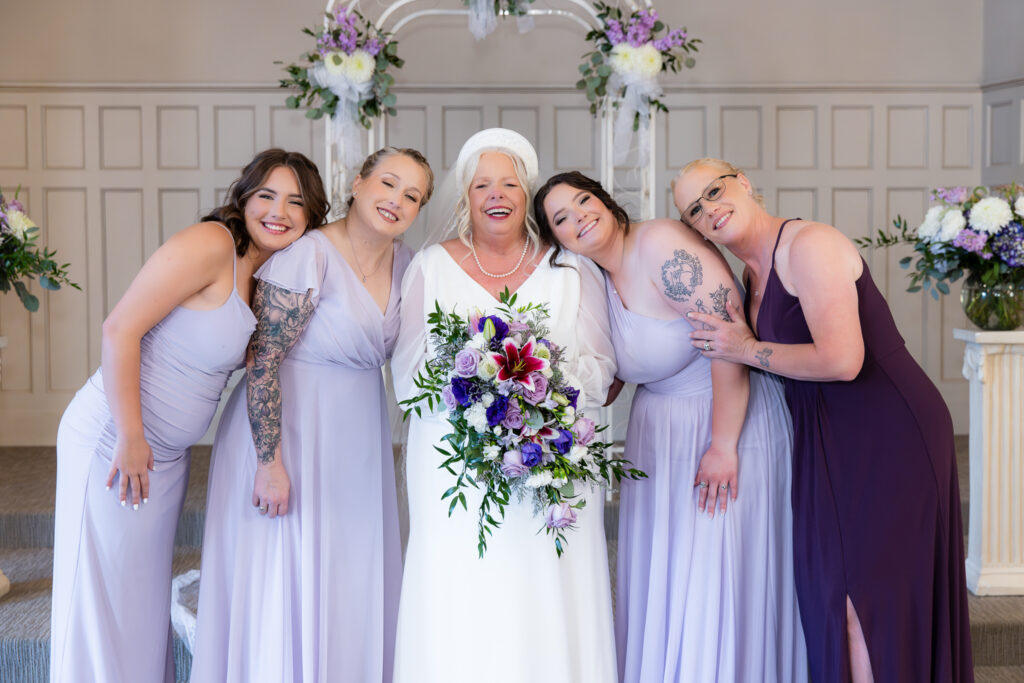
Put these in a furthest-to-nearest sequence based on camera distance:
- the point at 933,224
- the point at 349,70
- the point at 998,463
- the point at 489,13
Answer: the point at 489,13 < the point at 349,70 < the point at 998,463 < the point at 933,224

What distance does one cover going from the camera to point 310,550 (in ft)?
8.70

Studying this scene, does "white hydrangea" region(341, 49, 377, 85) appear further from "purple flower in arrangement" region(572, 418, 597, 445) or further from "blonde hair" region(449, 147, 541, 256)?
"purple flower in arrangement" region(572, 418, 597, 445)

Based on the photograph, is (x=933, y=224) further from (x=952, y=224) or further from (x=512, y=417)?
(x=512, y=417)

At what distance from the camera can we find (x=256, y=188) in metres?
2.63

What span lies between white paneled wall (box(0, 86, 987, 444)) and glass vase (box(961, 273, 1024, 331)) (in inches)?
108

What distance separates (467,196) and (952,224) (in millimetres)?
2078

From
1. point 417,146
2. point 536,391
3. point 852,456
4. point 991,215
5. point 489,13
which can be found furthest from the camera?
point 417,146

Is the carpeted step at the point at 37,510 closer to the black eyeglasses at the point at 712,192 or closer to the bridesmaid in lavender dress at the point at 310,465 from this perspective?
the bridesmaid in lavender dress at the point at 310,465

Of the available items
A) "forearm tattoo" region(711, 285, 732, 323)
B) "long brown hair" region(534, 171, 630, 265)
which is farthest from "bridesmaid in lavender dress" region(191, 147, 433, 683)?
"forearm tattoo" region(711, 285, 732, 323)

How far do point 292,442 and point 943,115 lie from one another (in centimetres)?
567

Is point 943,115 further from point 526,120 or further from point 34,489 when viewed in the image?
point 34,489

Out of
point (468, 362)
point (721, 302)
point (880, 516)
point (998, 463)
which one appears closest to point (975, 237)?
point (998, 463)

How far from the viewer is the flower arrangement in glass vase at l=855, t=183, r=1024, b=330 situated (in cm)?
346

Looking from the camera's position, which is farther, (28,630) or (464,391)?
(28,630)
